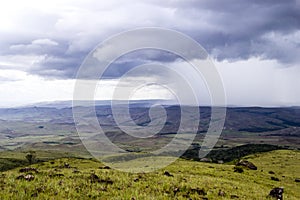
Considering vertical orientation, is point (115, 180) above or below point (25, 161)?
above

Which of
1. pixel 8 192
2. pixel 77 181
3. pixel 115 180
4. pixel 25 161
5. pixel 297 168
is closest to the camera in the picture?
pixel 8 192

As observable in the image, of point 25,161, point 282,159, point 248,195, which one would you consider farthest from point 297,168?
point 25,161

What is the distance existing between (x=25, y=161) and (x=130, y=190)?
19190cm

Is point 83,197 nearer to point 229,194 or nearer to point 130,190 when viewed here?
point 130,190

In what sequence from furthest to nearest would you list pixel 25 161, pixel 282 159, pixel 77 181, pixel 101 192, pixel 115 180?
pixel 25 161, pixel 282 159, pixel 115 180, pixel 77 181, pixel 101 192

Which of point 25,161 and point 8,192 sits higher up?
point 8,192

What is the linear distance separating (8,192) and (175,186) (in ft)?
36.8

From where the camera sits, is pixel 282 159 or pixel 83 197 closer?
pixel 83 197

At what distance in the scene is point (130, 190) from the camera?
821 inches

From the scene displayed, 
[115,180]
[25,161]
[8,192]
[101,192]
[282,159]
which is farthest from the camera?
[25,161]

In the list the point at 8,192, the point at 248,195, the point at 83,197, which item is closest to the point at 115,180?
the point at 83,197

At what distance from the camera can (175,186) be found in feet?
77.3

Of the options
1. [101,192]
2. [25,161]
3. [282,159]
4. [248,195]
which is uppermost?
[101,192]

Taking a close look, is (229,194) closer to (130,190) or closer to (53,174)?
(130,190)
